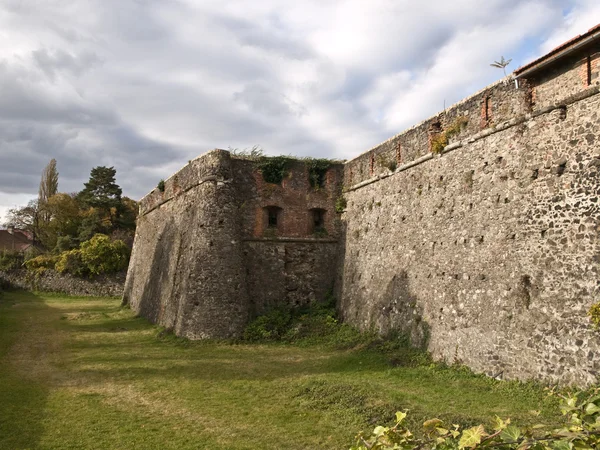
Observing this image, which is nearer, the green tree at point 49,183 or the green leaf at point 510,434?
the green leaf at point 510,434

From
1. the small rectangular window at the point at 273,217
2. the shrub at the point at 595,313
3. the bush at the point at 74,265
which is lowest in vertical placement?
the shrub at the point at 595,313

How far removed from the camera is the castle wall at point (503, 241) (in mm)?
8609

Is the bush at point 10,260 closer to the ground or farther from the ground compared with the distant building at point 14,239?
closer to the ground

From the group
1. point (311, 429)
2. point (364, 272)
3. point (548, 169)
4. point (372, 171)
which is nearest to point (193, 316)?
point (364, 272)

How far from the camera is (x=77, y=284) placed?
→ 107 ft

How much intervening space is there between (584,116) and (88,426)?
1019cm

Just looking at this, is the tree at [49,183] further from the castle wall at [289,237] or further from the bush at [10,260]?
the castle wall at [289,237]

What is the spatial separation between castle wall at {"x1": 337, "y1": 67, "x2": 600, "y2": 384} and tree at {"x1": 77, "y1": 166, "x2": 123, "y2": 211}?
3527 cm

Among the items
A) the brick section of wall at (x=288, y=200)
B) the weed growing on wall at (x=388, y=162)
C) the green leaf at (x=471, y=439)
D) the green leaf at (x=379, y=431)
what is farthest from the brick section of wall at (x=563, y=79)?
the brick section of wall at (x=288, y=200)

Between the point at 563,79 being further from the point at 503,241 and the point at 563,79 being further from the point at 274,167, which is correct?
the point at 274,167

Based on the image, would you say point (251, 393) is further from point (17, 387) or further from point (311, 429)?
point (17, 387)

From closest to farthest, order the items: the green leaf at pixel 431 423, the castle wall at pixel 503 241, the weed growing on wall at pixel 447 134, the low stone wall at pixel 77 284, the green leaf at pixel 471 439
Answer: the green leaf at pixel 471 439 < the green leaf at pixel 431 423 < the castle wall at pixel 503 241 < the weed growing on wall at pixel 447 134 < the low stone wall at pixel 77 284

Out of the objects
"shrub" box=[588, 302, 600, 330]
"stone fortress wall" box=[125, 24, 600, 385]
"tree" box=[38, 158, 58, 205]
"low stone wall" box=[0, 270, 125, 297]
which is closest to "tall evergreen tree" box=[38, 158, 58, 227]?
"tree" box=[38, 158, 58, 205]

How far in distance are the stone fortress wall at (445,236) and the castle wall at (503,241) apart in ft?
0.10
